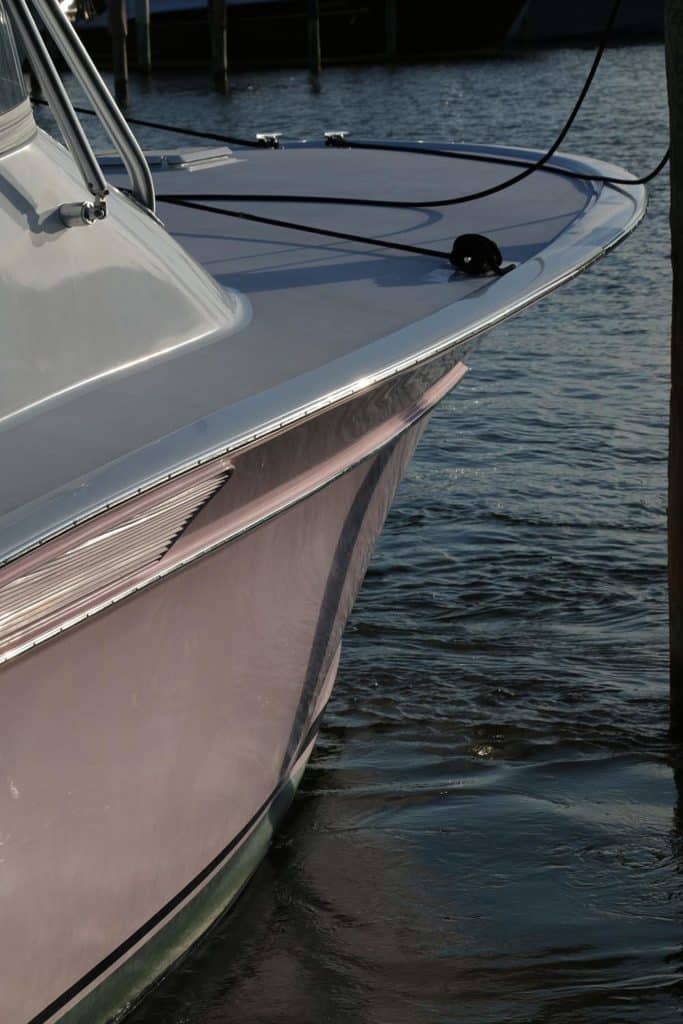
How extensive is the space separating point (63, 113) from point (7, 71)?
16cm

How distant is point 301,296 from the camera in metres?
2.96

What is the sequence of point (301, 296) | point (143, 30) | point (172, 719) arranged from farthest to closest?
1. point (143, 30)
2. point (301, 296)
3. point (172, 719)

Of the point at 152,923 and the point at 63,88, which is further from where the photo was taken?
the point at 152,923

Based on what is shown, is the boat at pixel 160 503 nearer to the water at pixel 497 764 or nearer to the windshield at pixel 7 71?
the windshield at pixel 7 71

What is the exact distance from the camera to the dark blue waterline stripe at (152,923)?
238cm

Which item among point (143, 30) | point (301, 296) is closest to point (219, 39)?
point (143, 30)

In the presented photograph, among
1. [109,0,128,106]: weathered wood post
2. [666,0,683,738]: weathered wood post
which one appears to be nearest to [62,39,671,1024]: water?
[666,0,683,738]: weathered wood post

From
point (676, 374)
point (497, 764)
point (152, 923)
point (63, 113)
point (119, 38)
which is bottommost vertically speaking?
point (497, 764)

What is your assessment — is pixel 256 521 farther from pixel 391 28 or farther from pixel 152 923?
pixel 391 28

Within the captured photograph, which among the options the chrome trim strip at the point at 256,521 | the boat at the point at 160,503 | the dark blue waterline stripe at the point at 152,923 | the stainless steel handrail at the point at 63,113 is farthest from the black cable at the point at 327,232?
the dark blue waterline stripe at the point at 152,923

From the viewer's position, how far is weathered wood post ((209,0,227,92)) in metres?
26.8

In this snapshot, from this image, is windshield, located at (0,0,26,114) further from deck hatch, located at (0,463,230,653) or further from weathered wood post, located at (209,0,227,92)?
weathered wood post, located at (209,0,227,92)

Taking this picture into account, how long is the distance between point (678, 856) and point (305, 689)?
104 cm

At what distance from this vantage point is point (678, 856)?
11.8 feet
